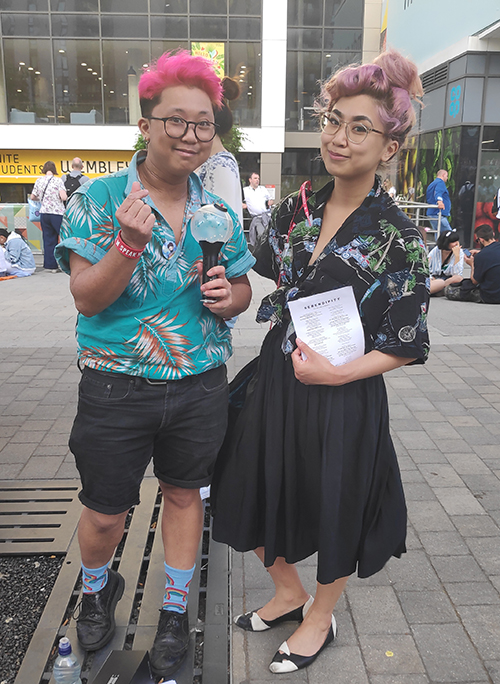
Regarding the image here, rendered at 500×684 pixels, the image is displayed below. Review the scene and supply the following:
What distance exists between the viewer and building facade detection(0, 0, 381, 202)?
22.4m

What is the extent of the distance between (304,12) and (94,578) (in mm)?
25858

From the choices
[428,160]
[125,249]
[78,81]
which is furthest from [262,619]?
[78,81]

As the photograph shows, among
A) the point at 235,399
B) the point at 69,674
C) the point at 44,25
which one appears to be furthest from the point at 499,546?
the point at 44,25

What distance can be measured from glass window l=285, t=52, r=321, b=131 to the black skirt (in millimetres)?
23790

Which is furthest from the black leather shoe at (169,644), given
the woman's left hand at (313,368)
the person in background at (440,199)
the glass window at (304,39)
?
the glass window at (304,39)

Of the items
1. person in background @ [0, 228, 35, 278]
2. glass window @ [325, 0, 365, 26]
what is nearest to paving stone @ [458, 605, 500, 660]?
person in background @ [0, 228, 35, 278]

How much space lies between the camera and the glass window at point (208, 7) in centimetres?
2245

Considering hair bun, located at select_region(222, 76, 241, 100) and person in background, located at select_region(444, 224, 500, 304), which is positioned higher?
hair bun, located at select_region(222, 76, 241, 100)

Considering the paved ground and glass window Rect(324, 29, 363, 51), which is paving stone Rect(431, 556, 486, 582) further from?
glass window Rect(324, 29, 363, 51)

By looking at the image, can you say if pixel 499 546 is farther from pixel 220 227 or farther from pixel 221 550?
pixel 220 227

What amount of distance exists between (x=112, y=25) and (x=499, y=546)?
24172 mm

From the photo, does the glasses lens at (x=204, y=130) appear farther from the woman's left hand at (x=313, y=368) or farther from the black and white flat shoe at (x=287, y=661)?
the black and white flat shoe at (x=287, y=661)

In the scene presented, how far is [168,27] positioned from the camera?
74.4 feet

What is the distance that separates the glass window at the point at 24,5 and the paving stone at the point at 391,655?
82.9ft
